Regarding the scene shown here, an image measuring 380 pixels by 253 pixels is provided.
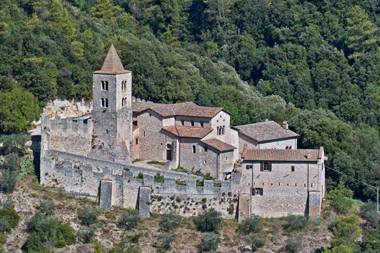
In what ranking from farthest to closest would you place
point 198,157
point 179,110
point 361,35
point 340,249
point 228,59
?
point 228,59, point 361,35, point 179,110, point 198,157, point 340,249

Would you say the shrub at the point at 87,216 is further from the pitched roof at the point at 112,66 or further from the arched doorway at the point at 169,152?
the pitched roof at the point at 112,66

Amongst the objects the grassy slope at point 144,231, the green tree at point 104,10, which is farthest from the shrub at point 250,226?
the green tree at point 104,10

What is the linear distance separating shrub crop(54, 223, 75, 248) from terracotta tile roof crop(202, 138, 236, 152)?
34.1ft

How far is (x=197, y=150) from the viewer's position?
70.0m

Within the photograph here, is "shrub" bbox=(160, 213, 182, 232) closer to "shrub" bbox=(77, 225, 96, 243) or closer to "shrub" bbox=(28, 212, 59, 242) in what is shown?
"shrub" bbox=(77, 225, 96, 243)

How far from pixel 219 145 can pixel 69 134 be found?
9.78 m

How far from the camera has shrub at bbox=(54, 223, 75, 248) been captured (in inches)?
2566

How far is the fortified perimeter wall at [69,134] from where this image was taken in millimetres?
70688

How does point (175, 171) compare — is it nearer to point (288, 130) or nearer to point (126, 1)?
point (288, 130)

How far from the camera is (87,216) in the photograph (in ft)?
217

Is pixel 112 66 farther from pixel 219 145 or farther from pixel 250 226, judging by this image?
pixel 250 226

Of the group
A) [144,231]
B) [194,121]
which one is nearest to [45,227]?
[144,231]

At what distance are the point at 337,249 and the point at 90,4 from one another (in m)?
51.7

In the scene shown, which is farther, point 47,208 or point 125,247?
point 47,208
